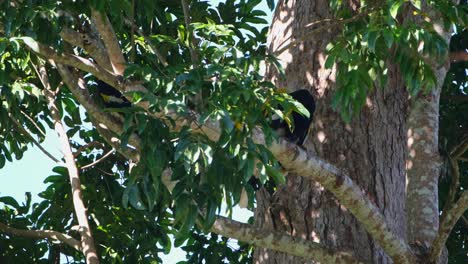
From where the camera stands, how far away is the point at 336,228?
4785 mm

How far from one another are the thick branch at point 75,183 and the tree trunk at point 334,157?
94 centimetres

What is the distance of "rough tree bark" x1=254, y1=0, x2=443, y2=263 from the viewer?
480 centimetres

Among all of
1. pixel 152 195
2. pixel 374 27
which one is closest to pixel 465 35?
pixel 374 27

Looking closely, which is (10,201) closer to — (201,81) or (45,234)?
(45,234)

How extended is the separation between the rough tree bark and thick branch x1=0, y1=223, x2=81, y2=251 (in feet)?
3.64

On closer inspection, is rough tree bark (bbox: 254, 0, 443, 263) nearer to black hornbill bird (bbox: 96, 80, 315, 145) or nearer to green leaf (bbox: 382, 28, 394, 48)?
black hornbill bird (bbox: 96, 80, 315, 145)

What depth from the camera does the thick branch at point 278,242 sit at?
412 centimetres

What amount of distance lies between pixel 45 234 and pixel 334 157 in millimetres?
1780

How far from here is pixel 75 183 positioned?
5438mm

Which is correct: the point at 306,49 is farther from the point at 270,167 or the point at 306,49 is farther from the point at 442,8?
the point at 270,167

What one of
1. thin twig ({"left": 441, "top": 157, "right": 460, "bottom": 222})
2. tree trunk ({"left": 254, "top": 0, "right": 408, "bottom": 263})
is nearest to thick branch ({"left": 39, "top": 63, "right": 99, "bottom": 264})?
tree trunk ({"left": 254, "top": 0, "right": 408, "bottom": 263})

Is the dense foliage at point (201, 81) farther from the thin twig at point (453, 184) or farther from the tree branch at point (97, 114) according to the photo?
the thin twig at point (453, 184)

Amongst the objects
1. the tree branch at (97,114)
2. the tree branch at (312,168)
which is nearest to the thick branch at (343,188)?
the tree branch at (312,168)

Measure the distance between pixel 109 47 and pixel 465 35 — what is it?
3373mm
